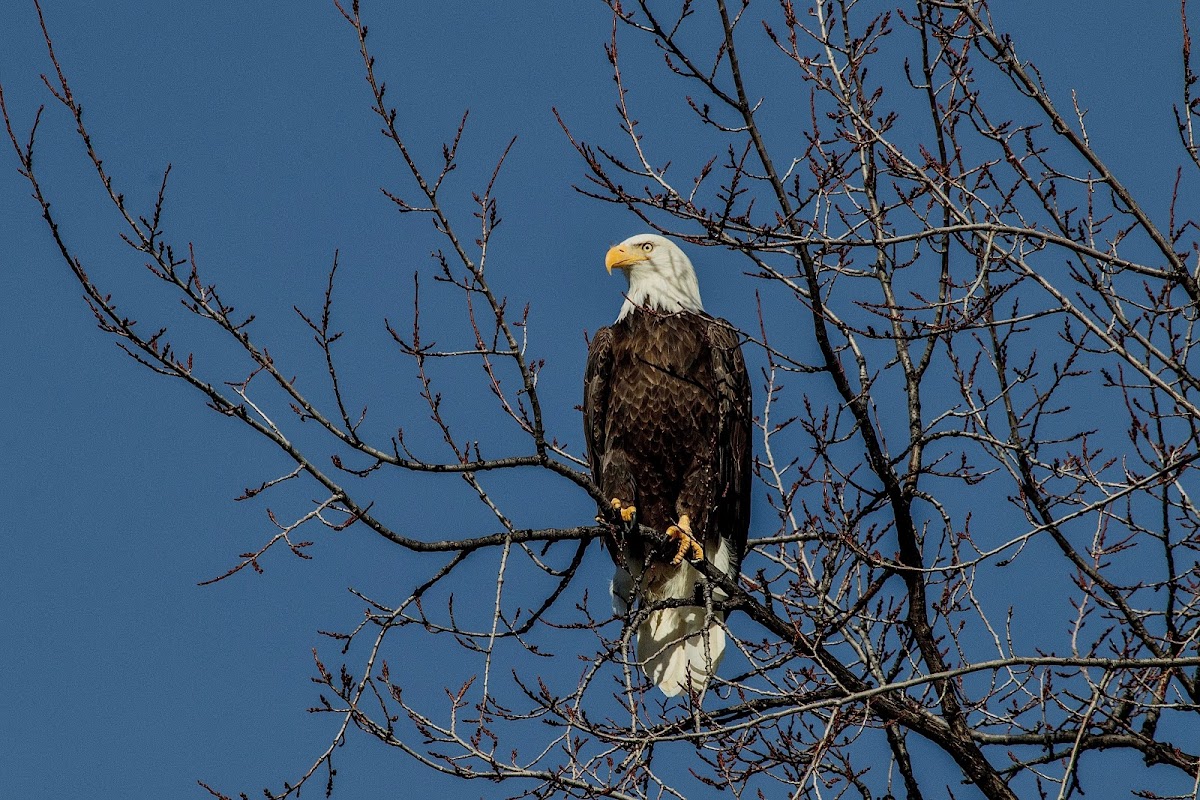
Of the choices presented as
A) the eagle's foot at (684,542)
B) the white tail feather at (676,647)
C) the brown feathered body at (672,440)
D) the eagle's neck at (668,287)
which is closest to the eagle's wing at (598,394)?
the brown feathered body at (672,440)

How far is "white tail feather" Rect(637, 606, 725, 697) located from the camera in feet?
21.1

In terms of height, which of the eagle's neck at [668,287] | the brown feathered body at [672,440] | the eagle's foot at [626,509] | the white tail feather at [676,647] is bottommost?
the white tail feather at [676,647]

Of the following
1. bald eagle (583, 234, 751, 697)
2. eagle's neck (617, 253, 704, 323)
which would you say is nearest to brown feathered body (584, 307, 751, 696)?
bald eagle (583, 234, 751, 697)

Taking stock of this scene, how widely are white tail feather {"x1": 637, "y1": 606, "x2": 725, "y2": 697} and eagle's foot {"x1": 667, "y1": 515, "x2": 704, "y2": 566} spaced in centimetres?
34

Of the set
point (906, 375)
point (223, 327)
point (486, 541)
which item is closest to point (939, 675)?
point (486, 541)

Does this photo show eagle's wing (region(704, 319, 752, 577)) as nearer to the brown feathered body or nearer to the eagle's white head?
the brown feathered body

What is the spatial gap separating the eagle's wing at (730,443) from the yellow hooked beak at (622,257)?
0.61 metres

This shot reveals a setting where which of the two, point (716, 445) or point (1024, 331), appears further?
point (716, 445)

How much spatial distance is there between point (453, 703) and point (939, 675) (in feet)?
5.38

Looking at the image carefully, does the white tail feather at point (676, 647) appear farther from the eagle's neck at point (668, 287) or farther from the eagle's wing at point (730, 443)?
the eagle's neck at point (668, 287)

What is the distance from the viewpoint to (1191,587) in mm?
4992

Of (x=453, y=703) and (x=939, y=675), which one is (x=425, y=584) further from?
(x=939, y=675)

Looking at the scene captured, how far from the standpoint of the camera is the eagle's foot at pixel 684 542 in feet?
19.3

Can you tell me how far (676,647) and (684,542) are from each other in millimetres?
664
